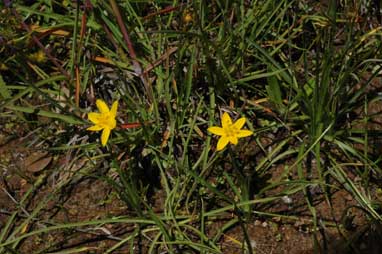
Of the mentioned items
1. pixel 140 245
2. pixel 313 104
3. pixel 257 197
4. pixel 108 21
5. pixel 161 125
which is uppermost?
pixel 108 21

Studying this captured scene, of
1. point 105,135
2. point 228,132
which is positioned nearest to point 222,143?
point 228,132

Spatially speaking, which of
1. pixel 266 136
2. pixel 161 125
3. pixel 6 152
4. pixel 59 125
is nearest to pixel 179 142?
pixel 161 125

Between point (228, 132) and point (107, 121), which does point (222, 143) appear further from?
point (107, 121)

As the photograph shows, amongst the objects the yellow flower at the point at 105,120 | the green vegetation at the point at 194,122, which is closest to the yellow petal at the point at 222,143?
the green vegetation at the point at 194,122

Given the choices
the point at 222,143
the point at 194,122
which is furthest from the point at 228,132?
the point at 194,122

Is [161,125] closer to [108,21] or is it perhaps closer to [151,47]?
[151,47]

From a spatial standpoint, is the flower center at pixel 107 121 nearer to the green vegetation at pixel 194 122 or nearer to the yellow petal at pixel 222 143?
the green vegetation at pixel 194 122

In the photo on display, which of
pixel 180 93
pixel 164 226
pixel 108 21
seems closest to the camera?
pixel 164 226

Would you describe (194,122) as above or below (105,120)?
below

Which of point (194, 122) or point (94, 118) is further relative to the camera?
point (194, 122)

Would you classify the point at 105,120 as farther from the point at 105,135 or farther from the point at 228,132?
the point at 228,132
